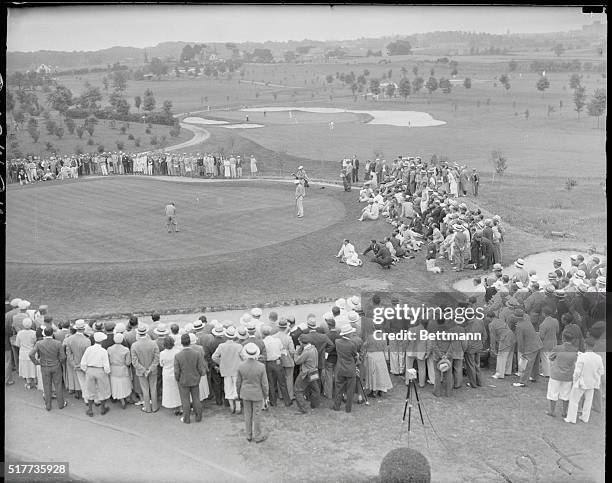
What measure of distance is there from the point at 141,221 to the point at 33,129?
12.7 feet

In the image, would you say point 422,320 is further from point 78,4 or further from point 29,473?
point 78,4

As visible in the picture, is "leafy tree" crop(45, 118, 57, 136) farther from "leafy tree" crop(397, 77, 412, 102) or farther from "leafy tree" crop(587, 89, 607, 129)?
"leafy tree" crop(587, 89, 607, 129)

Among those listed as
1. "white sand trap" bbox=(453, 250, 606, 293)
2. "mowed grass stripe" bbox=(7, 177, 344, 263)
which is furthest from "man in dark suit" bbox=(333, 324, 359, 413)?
"mowed grass stripe" bbox=(7, 177, 344, 263)

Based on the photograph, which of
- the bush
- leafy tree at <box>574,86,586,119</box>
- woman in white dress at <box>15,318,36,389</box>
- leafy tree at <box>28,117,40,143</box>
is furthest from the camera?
leafy tree at <box>574,86,586,119</box>

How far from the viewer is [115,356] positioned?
46.1 ft

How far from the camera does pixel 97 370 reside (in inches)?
550

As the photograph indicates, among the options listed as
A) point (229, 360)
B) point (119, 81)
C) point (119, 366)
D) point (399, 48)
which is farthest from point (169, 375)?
point (399, 48)

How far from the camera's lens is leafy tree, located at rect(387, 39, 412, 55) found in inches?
691

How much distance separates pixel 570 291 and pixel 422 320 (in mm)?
3494

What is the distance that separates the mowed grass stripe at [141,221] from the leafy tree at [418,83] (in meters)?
4.95

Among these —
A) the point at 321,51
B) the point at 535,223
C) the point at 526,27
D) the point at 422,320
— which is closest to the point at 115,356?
the point at 422,320

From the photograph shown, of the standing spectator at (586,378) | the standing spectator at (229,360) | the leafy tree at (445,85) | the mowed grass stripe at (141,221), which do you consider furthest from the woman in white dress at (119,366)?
the leafy tree at (445,85)

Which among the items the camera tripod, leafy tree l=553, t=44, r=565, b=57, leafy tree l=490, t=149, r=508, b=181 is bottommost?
the camera tripod

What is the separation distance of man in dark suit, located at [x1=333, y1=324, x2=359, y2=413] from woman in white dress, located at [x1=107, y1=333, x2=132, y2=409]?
12.8 ft
